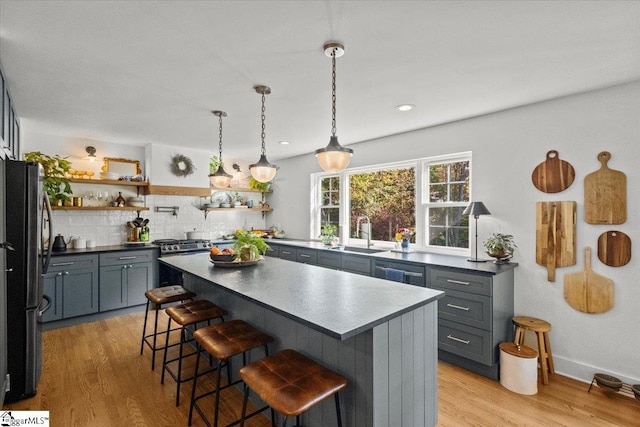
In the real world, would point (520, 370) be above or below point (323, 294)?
below

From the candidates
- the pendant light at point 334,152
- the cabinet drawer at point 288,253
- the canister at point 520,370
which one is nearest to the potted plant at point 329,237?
the cabinet drawer at point 288,253

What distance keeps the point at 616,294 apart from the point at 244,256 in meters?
3.08

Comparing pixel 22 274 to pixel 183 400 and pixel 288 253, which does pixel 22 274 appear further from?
pixel 288 253

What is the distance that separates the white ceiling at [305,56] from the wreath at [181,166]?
1551mm

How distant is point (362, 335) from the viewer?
156cm

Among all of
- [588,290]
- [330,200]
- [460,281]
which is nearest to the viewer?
[588,290]

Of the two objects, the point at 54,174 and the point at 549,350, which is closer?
the point at 549,350

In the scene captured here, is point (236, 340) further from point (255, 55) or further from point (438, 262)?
point (438, 262)

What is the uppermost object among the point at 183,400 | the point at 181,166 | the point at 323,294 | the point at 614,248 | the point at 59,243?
the point at 181,166

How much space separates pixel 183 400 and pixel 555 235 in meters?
3.35

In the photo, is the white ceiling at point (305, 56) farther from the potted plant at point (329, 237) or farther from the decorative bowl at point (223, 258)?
the potted plant at point (329, 237)

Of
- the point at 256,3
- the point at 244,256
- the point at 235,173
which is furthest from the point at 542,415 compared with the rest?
the point at 235,173

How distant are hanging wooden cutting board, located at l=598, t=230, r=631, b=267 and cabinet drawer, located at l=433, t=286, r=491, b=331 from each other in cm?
95

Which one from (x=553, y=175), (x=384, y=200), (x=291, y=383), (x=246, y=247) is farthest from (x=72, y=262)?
(x=553, y=175)
